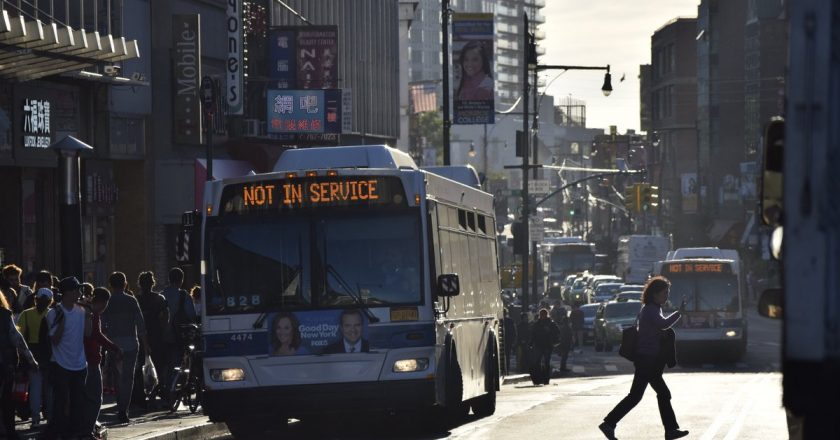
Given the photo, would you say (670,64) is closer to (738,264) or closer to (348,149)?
(738,264)

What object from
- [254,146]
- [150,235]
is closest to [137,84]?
[150,235]

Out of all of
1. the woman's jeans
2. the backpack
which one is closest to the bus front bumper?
the woman's jeans

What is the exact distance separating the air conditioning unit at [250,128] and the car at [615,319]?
43.5ft

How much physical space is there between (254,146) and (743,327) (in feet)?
45.4

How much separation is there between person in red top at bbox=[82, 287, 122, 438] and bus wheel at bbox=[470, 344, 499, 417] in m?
6.72

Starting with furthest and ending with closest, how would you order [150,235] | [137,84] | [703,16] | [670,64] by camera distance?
[670,64]
[703,16]
[150,235]
[137,84]


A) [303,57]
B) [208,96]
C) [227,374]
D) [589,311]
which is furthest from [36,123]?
[589,311]

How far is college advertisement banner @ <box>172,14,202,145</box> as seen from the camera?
39.0m

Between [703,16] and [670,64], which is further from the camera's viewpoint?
[670,64]

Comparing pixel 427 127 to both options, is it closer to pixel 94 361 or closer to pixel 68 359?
pixel 94 361

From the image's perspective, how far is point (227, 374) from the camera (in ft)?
60.1

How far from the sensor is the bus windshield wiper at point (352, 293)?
18219mm

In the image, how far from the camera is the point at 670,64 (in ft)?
452

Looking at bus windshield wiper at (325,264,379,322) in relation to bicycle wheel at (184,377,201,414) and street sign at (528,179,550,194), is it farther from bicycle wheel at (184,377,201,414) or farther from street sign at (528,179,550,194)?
street sign at (528,179,550,194)
